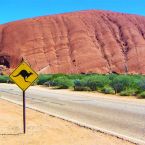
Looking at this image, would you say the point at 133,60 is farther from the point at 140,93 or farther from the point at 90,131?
the point at 90,131

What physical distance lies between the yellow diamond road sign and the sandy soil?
1.33 metres

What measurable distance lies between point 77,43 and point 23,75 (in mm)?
87117

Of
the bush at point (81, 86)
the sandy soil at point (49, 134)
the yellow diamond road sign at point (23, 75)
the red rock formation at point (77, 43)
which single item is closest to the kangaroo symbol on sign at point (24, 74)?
the yellow diamond road sign at point (23, 75)

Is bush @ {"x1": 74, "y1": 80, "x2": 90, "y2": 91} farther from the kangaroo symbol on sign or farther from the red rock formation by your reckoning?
the red rock formation

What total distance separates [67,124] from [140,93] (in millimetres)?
16709

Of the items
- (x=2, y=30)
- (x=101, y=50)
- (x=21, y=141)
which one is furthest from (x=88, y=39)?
(x=21, y=141)

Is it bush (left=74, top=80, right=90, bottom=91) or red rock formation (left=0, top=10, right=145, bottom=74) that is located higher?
red rock formation (left=0, top=10, right=145, bottom=74)

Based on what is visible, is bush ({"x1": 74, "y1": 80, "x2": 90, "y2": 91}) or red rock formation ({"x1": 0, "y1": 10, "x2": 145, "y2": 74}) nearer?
bush ({"x1": 74, "y1": 80, "x2": 90, "y2": 91})

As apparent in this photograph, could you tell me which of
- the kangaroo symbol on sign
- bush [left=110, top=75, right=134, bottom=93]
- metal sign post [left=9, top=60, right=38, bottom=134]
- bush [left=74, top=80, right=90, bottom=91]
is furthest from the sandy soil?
bush [left=74, top=80, right=90, bottom=91]

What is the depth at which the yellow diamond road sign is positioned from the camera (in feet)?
37.9

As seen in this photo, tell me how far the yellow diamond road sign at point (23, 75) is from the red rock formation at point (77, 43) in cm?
7976

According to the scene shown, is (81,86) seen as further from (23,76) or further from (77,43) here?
(77,43)

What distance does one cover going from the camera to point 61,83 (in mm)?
47188

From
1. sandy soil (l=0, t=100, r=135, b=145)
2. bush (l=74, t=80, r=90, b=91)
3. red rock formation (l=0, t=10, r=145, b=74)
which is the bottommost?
sandy soil (l=0, t=100, r=135, b=145)
